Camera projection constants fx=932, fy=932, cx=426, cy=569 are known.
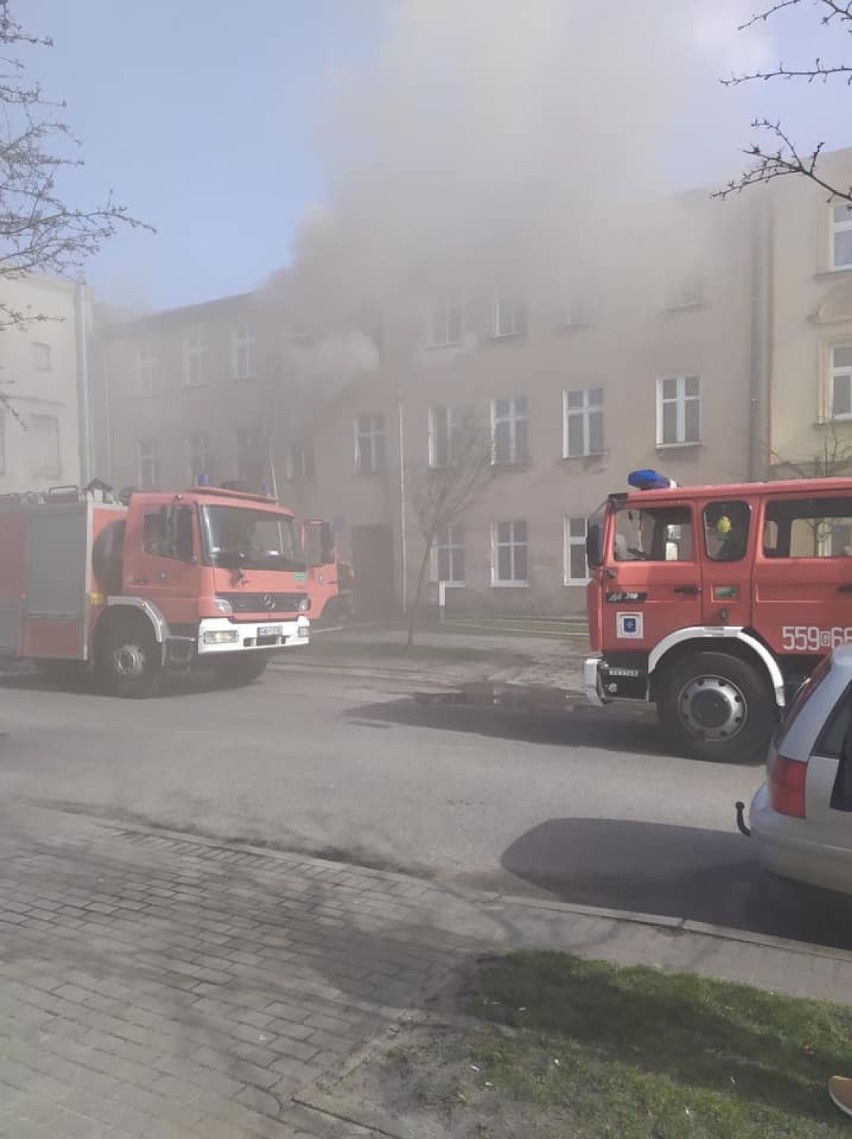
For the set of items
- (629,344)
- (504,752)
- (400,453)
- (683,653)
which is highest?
Result: (629,344)

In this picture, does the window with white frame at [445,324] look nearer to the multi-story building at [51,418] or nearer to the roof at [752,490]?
the multi-story building at [51,418]

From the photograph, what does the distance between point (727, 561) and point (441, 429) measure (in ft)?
45.8

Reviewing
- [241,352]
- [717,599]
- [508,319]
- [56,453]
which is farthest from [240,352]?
[717,599]

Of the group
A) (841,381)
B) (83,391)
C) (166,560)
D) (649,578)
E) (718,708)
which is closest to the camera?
(718,708)

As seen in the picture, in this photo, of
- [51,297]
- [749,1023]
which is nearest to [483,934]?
[749,1023]

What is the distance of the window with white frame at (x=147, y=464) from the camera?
78.9 feet

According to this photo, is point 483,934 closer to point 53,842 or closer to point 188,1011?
point 188,1011

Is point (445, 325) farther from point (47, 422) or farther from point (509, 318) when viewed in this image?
point (47, 422)

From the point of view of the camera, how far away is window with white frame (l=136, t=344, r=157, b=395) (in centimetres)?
2295

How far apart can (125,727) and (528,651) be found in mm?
7232

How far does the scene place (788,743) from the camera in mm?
3693

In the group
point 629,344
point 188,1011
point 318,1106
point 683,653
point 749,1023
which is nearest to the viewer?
point 318,1106

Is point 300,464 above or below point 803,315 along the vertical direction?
below

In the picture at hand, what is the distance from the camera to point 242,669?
462 inches
